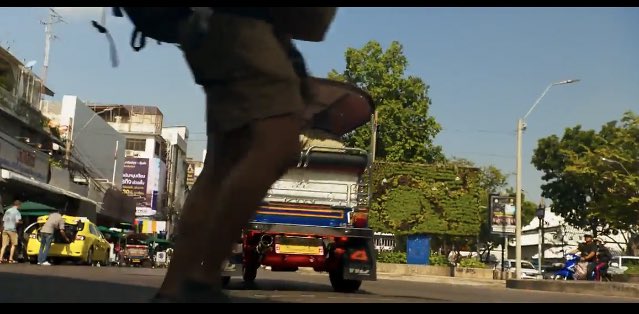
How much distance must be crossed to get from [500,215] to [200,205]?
27.2m

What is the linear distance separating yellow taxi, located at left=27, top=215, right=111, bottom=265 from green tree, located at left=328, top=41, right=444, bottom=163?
11.7 m

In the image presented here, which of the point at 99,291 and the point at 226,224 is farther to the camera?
the point at 99,291

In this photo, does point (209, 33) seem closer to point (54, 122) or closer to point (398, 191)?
Result: point (398, 191)

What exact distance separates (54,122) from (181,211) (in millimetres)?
27970

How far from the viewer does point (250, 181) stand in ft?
5.84

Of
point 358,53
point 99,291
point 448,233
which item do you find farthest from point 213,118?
point 448,233

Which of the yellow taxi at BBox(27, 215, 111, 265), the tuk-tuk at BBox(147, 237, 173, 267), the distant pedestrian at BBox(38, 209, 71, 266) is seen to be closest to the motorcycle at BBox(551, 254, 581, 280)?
the yellow taxi at BBox(27, 215, 111, 265)

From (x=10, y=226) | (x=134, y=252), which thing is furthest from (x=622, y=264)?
(x=10, y=226)

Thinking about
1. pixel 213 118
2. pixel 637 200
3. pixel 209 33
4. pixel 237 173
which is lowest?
pixel 237 173

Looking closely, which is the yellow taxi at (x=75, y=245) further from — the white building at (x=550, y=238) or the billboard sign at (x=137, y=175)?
the white building at (x=550, y=238)

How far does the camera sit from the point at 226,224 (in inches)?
70.6

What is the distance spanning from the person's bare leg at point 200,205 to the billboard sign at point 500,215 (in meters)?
26.1

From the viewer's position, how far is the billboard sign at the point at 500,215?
2753cm

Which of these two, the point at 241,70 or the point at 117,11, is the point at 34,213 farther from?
the point at 241,70
